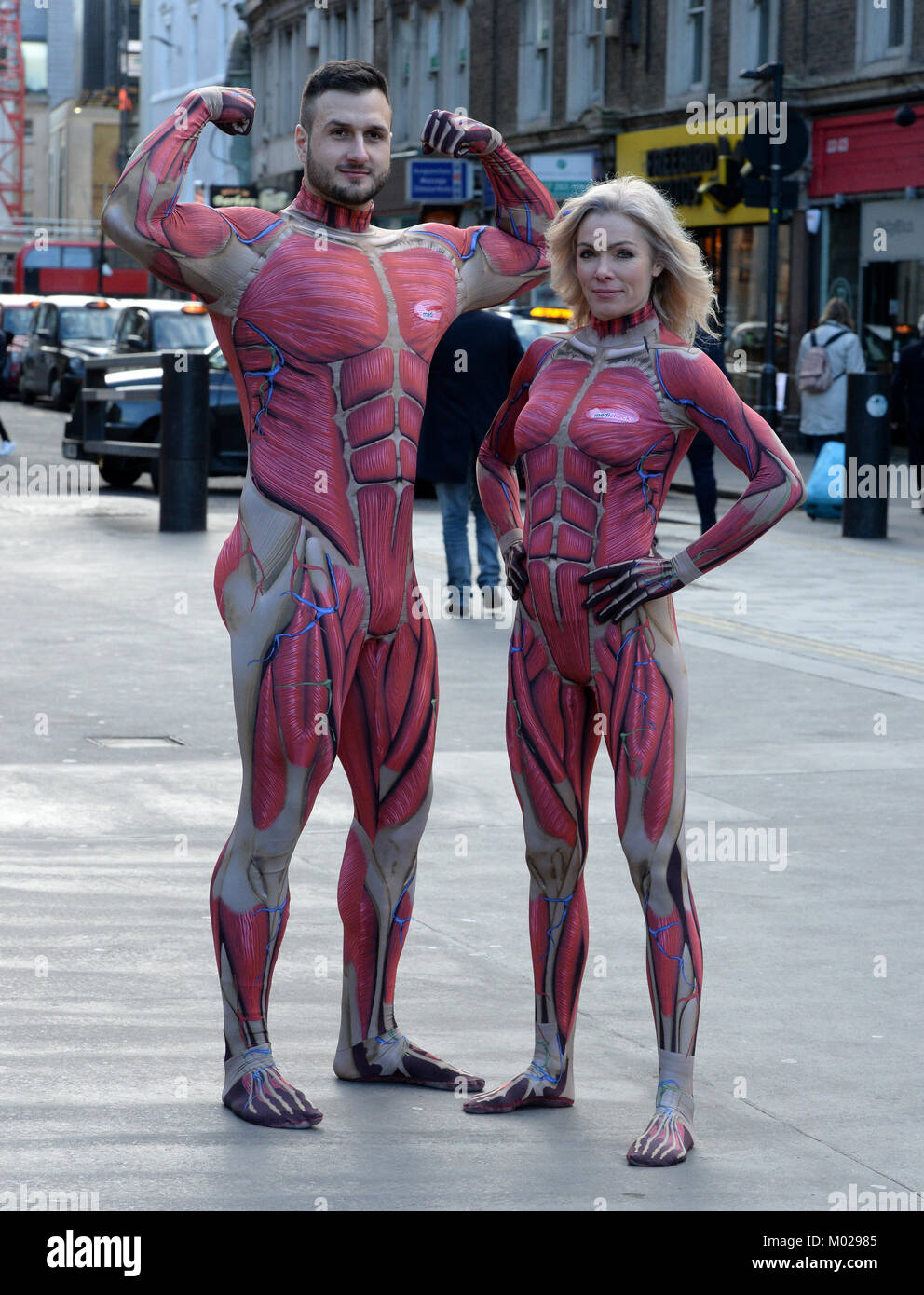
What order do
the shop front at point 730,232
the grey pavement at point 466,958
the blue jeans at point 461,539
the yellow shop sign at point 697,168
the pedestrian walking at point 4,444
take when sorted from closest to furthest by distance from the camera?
the grey pavement at point 466,958 → the blue jeans at point 461,539 → the pedestrian walking at point 4,444 → the shop front at point 730,232 → the yellow shop sign at point 697,168

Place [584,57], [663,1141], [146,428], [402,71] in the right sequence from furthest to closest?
[402,71] < [584,57] < [146,428] < [663,1141]

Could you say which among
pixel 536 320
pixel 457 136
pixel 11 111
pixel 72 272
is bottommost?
pixel 536 320

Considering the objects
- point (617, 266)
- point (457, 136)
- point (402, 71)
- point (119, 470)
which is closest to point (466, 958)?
point (617, 266)

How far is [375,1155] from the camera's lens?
4094mm

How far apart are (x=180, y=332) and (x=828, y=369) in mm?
9192

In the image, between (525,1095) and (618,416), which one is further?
(525,1095)

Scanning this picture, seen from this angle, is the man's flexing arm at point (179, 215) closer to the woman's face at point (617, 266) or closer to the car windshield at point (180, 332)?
the woman's face at point (617, 266)

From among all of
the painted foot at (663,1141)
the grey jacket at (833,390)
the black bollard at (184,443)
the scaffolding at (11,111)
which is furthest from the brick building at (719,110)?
the scaffolding at (11,111)

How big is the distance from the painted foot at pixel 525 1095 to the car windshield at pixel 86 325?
30.4 m

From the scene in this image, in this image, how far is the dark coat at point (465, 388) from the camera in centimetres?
1189

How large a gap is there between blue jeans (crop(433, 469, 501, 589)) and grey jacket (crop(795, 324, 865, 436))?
7.78 metres

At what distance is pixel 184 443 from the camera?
53.7 feet

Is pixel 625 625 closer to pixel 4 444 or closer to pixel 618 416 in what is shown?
pixel 618 416
